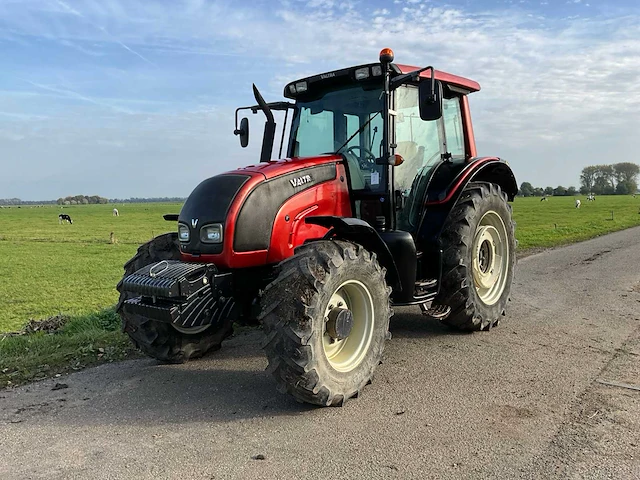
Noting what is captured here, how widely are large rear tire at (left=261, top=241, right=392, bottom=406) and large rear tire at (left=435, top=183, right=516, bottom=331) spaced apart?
134 cm

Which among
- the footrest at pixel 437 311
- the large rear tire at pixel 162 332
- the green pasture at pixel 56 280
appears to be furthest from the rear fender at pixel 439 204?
the green pasture at pixel 56 280

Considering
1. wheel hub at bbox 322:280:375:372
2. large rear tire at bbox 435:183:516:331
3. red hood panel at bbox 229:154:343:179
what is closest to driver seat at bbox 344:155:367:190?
red hood panel at bbox 229:154:343:179

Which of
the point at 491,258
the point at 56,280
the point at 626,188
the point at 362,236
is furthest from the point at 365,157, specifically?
the point at 626,188

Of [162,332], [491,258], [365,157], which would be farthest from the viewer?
[491,258]

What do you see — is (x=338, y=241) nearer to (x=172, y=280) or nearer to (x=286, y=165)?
(x=286, y=165)

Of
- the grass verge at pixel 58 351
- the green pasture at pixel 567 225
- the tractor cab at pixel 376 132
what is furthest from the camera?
the green pasture at pixel 567 225

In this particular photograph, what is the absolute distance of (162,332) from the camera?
16.4 feet

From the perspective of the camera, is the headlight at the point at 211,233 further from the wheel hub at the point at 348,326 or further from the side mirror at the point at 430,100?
the side mirror at the point at 430,100

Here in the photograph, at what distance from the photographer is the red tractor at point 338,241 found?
4055 mm

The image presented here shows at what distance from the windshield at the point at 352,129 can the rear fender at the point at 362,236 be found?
73cm

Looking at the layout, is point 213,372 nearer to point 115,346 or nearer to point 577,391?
point 115,346

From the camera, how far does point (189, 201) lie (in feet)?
15.3

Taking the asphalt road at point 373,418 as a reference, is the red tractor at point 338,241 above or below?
above

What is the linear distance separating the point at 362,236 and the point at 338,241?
0.47m
